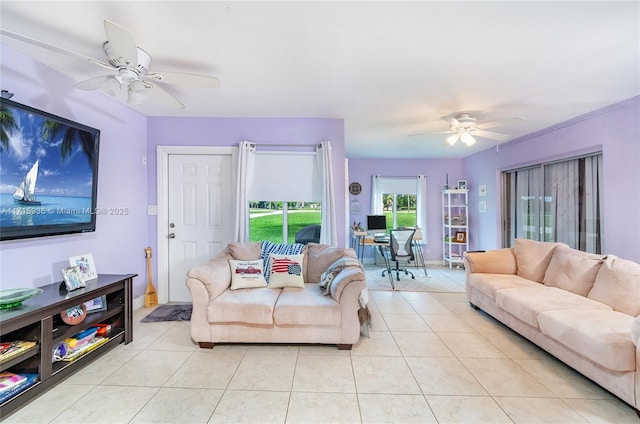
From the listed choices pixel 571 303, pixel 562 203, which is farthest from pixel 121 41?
pixel 562 203

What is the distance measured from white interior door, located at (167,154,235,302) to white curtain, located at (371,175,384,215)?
3.41 metres

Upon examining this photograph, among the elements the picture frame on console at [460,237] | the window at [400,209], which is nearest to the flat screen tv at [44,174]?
the window at [400,209]

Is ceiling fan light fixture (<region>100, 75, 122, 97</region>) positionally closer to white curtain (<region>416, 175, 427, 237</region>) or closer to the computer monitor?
the computer monitor

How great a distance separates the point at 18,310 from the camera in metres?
1.72

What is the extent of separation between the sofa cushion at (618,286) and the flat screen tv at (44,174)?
15.2 ft

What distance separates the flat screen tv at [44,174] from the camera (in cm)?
191

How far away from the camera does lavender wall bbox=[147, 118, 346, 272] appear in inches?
139

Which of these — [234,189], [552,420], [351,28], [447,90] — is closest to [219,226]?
[234,189]

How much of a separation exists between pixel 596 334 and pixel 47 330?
3.63 meters

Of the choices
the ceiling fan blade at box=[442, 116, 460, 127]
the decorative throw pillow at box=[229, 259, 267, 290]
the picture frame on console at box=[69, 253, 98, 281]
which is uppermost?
the ceiling fan blade at box=[442, 116, 460, 127]

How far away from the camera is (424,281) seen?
15.5ft

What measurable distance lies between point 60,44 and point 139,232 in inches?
81.5

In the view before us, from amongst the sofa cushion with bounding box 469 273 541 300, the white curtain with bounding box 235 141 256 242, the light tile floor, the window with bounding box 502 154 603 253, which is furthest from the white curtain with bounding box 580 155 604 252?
the white curtain with bounding box 235 141 256 242

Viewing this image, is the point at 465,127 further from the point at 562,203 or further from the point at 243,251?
the point at 243,251
